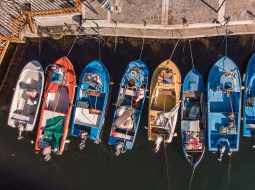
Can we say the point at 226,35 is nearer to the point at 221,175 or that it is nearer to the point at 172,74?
the point at 172,74

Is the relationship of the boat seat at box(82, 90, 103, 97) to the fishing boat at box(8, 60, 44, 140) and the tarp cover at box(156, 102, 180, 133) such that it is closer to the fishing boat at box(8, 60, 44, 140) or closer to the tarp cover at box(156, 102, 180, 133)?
the fishing boat at box(8, 60, 44, 140)

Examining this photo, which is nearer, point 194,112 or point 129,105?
point 194,112

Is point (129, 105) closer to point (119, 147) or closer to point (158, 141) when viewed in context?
point (119, 147)

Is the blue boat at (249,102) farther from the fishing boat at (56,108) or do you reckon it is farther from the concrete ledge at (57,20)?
the concrete ledge at (57,20)

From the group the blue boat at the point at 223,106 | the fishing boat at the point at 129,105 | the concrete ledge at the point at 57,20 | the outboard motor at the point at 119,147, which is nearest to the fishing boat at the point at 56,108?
the concrete ledge at the point at 57,20

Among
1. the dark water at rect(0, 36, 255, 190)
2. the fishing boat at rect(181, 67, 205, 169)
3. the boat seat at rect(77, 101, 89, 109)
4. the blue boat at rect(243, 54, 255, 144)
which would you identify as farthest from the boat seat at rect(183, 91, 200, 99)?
the boat seat at rect(77, 101, 89, 109)

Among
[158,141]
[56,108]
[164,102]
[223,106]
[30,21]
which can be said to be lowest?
[158,141]

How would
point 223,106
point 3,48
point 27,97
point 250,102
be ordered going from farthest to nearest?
point 3,48 → point 27,97 → point 223,106 → point 250,102

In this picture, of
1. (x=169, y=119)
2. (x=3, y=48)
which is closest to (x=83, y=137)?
(x=169, y=119)
